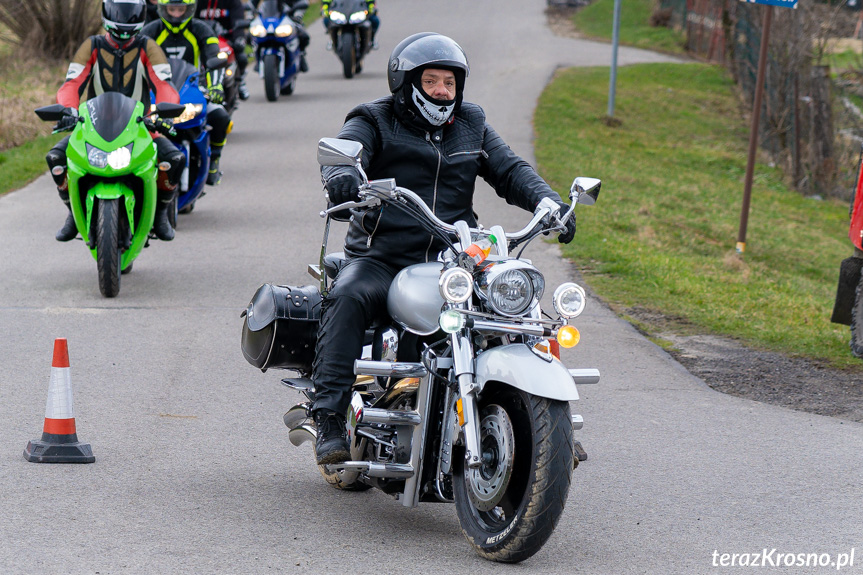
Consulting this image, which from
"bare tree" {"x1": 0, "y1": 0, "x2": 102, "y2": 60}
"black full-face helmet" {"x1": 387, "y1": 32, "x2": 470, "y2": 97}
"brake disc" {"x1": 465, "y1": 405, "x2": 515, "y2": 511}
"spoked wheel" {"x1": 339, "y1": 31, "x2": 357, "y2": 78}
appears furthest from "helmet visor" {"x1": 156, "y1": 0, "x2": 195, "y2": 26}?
"spoked wheel" {"x1": 339, "y1": 31, "x2": 357, "y2": 78}

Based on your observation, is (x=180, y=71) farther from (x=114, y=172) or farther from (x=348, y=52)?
(x=348, y=52)

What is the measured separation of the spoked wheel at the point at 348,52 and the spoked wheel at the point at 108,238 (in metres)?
15.4

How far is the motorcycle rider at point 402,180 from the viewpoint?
5004mm

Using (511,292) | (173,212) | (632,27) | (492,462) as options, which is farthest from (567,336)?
(632,27)

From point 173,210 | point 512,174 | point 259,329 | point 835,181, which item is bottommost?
point 835,181

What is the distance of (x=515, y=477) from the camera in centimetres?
450

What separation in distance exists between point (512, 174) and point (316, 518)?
5.58 ft

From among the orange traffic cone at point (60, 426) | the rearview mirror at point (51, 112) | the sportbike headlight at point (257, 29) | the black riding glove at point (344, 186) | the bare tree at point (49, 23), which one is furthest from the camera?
the bare tree at point (49, 23)

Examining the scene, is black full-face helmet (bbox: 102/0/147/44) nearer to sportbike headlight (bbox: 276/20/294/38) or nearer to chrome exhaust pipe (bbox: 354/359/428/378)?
chrome exhaust pipe (bbox: 354/359/428/378)

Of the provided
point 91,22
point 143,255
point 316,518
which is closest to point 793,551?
point 316,518

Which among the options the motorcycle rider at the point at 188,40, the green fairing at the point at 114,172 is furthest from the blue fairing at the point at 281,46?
the green fairing at the point at 114,172

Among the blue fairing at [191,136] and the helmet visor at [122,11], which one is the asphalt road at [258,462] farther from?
the helmet visor at [122,11]

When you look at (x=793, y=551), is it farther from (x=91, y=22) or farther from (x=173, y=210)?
(x=91, y=22)

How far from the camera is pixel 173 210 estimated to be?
11.6 metres
